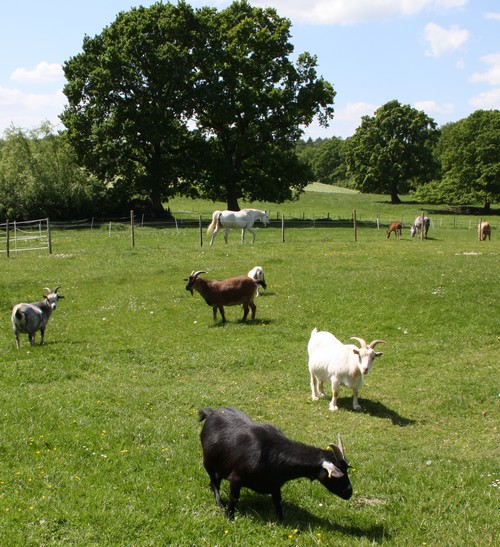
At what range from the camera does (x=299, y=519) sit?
7602 millimetres

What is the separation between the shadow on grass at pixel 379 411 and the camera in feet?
39.4

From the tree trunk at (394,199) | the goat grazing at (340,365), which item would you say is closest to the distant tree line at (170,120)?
the tree trunk at (394,199)

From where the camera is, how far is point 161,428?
1061 centimetres

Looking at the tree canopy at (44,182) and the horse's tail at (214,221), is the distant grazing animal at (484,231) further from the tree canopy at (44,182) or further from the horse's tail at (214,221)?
the tree canopy at (44,182)

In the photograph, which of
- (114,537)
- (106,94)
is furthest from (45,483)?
(106,94)

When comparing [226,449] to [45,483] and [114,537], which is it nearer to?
[114,537]

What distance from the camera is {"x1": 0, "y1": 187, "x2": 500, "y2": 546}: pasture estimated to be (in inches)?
292

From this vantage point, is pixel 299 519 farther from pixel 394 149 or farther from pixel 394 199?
pixel 394 199

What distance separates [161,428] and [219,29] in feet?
178

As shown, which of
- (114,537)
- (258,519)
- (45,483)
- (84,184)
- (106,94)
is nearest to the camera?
(114,537)

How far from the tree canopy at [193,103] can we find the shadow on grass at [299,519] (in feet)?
160

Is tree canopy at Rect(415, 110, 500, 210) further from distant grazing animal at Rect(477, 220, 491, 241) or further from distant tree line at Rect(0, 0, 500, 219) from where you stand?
distant grazing animal at Rect(477, 220, 491, 241)

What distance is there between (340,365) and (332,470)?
567 centimetres

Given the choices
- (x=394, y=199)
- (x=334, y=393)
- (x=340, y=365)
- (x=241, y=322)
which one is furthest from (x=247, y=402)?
(x=394, y=199)
